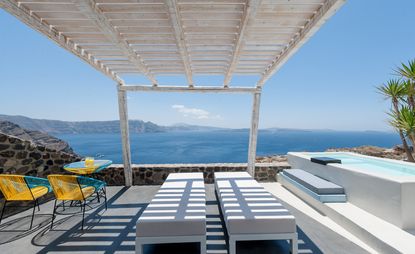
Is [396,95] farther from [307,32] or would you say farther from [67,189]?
[67,189]

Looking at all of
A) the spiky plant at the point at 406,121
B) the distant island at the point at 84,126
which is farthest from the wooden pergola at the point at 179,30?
the distant island at the point at 84,126

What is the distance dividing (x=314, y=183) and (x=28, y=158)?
259 inches

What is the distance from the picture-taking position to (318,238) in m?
3.23

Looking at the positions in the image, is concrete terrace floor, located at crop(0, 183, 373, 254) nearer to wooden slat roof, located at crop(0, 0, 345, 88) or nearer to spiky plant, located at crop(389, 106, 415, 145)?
wooden slat roof, located at crop(0, 0, 345, 88)

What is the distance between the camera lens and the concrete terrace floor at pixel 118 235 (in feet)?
9.80

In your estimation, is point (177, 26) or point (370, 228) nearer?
point (370, 228)

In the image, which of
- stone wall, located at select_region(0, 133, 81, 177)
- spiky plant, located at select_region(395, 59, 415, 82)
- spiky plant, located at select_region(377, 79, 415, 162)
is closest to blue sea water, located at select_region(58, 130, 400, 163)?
stone wall, located at select_region(0, 133, 81, 177)

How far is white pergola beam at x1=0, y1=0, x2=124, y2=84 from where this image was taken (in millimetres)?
2868

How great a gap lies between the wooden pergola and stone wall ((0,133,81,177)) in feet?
7.87

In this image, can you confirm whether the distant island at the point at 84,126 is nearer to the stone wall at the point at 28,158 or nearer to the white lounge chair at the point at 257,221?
the stone wall at the point at 28,158

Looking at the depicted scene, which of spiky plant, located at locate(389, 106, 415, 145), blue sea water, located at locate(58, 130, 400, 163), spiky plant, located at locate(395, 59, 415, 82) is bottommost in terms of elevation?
blue sea water, located at locate(58, 130, 400, 163)

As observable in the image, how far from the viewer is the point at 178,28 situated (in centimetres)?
338

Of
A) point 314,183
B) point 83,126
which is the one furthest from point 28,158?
point 83,126

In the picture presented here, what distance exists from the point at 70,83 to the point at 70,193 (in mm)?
51277
